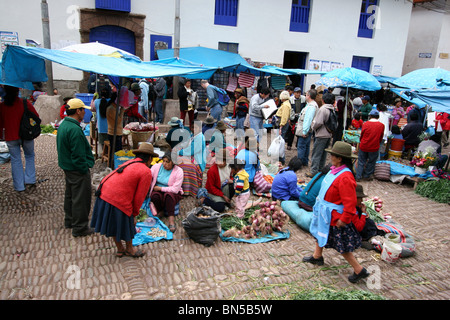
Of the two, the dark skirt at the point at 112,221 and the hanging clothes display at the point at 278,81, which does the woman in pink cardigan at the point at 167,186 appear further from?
the hanging clothes display at the point at 278,81

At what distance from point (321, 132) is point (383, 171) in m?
2.14

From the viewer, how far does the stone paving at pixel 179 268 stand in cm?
379

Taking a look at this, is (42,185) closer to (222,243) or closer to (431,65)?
(222,243)

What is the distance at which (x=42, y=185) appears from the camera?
6.53 metres

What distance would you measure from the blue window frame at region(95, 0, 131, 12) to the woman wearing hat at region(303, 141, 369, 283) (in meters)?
12.7

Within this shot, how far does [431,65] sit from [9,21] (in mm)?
22460

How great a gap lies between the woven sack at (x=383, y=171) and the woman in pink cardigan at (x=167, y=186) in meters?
5.63

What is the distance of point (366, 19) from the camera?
18.0m

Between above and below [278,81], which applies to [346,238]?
below

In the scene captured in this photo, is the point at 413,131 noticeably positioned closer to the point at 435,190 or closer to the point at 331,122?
the point at 435,190

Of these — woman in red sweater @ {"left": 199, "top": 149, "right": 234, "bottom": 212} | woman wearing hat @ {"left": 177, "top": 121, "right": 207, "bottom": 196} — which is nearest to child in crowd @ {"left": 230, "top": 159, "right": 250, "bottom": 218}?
woman in red sweater @ {"left": 199, "top": 149, "right": 234, "bottom": 212}

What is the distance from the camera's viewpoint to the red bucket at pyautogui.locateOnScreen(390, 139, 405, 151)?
9.94 meters

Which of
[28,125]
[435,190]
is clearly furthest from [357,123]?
[28,125]

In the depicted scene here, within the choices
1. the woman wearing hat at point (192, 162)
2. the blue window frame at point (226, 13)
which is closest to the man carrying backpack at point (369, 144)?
the woman wearing hat at point (192, 162)
